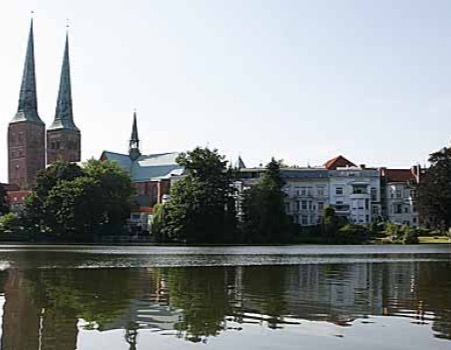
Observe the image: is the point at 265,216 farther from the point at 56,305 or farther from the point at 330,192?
the point at 56,305

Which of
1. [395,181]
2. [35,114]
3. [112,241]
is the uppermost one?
[35,114]

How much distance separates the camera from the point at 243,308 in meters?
19.1

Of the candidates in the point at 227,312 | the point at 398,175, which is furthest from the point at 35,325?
the point at 398,175

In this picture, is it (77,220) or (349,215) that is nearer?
(77,220)

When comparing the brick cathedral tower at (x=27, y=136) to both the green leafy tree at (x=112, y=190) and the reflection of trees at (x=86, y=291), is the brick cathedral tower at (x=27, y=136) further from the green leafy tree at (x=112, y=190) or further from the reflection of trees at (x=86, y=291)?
the reflection of trees at (x=86, y=291)

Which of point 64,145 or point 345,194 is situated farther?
point 64,145

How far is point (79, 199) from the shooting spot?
3942 inches

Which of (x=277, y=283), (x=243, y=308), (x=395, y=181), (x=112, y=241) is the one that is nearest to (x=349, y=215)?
(x=395, y=181)

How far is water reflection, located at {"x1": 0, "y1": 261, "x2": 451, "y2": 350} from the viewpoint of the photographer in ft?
51.0

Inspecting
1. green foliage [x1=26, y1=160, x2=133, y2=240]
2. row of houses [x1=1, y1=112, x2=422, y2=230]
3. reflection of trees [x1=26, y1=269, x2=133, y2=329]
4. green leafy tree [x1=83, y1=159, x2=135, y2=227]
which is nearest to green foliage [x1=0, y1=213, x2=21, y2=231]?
green foliage [x1=26, y1=160, x2=133, y2=240]

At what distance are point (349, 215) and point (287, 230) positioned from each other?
19810mm

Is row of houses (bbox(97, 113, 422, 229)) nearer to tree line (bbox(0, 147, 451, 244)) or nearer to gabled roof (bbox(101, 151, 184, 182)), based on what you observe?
tree line (bbox(0, 147, 451, 244))

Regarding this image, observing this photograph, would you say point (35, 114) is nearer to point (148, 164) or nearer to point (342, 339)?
point (148, 164)

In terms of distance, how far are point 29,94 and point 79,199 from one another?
62859mm
